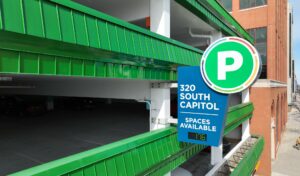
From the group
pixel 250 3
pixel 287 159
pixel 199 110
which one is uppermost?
pixel 250 3

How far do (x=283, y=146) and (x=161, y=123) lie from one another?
3171 centimetres

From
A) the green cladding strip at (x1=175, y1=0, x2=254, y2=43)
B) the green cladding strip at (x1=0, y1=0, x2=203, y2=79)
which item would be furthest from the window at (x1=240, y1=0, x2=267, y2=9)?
the green cladding strip at (x1=0, y1=0, x2=203, y2=79)

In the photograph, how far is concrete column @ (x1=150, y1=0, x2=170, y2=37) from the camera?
7.18 metres

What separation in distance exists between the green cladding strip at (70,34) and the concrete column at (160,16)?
106cm

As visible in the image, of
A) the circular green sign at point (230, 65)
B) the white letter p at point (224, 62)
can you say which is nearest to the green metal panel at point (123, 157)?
the circular green sign at point (230, 65)

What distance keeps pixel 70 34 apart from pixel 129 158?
10.1ft

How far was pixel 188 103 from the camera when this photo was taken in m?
6.32

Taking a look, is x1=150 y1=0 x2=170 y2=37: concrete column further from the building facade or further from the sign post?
the sign post

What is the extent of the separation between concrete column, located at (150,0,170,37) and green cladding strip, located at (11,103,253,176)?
328cm

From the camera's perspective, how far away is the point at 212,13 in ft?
34.8

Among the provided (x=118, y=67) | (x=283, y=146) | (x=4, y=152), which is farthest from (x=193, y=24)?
(x=283, y=146)

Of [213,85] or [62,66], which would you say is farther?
[213,85]

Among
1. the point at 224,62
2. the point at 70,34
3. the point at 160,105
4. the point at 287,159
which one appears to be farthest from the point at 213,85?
the point at 287,159

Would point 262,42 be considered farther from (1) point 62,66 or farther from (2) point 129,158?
(1) point 62,66
